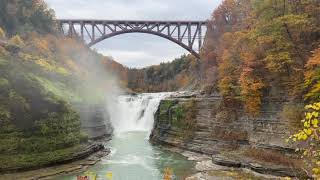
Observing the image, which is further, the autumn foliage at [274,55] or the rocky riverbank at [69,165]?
the autumn foliage at [274,55]

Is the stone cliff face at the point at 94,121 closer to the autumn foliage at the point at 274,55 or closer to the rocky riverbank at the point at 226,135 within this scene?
the rocky riverbank at the point at 226,135

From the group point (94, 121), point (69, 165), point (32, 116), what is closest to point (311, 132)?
point (69, 165)

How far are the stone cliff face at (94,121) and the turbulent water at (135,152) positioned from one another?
57.8 inches

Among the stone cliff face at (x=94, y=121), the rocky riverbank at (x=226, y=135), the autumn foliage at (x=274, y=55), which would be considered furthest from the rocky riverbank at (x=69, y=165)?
the autumn foliage at (x=274, y=55)

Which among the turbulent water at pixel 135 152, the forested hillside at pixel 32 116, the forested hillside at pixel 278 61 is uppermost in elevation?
the forested hillside at pixel 278 61

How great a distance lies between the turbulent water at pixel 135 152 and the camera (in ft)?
85.6

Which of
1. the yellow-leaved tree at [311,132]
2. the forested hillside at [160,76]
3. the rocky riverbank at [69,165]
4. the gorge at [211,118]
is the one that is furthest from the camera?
the forested hillside at [160,76]

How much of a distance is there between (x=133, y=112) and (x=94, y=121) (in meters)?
11.2

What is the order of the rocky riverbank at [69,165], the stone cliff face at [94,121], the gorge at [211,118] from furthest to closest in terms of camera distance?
the stone cliff face at [94,121] < the gorge at [211,118] < the rocky riverbank at [69,165]

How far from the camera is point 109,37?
5806 centimetres

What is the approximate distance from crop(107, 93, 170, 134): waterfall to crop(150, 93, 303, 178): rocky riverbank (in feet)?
25.0

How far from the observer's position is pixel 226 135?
104ft

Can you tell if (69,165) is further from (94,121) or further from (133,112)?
(133,112)

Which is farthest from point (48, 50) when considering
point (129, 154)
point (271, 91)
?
point (271, 91)
